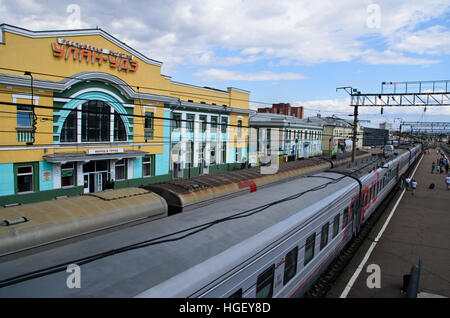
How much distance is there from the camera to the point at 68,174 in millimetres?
18703

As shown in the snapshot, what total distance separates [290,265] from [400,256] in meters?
7.46

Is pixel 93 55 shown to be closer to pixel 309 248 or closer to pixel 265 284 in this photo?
pixel 309 248

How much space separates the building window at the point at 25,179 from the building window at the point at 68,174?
1.71 meters

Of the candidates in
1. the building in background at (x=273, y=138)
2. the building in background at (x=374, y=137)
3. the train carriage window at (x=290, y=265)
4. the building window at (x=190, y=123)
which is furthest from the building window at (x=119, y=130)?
the building in background at (x=374, y=137)

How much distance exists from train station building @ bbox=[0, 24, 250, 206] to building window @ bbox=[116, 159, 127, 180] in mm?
66

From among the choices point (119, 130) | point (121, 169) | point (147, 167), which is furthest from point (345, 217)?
point (147, 167)

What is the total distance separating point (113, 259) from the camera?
4844 mm

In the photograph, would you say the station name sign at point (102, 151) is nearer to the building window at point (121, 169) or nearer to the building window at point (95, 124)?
the building window at point (95, 124)

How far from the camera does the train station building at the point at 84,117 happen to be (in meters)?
15.8

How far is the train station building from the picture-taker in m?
15.8
